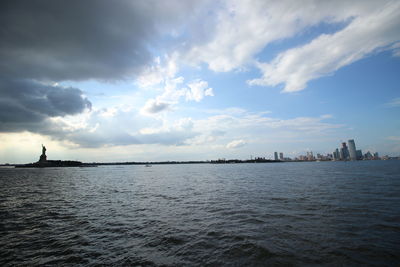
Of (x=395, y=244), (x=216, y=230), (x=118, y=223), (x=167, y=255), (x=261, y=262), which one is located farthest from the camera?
(x=118, y=223)

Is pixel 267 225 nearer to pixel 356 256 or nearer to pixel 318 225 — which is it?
pixel 318 225

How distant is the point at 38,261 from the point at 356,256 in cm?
1825

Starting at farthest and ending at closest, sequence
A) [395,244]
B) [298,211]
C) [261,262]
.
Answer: [298,211]
[395,244]
[261,262]

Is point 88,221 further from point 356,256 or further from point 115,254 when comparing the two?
point 356,256

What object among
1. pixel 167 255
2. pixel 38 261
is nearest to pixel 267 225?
pixel 167 255

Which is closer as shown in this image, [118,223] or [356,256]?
[356,256]

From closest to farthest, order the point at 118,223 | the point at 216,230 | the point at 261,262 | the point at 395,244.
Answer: the point at 261,262 < the point at 395,244 < the point at 216,230 < the point at 118,223

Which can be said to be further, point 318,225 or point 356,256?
point 318,225

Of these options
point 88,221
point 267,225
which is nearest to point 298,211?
point 267,225

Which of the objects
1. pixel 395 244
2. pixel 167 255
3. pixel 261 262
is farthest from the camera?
pixel 395 244

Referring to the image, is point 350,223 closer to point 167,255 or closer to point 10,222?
point 167,255

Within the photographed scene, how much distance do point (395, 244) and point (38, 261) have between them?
72.1ft

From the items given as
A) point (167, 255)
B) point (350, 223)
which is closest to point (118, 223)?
point (167, 255)

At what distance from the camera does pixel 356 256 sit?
10.5 meters
